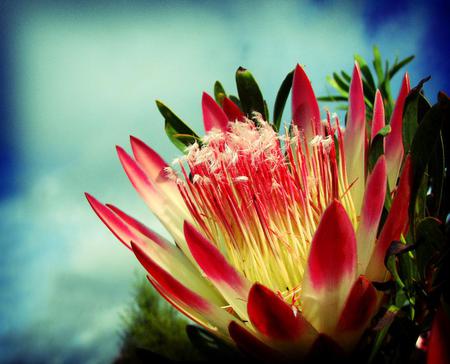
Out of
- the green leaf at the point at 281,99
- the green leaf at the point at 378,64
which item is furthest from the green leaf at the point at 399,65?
the green leaf at the point at 281,99

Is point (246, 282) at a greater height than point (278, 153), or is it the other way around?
point (278, 153)

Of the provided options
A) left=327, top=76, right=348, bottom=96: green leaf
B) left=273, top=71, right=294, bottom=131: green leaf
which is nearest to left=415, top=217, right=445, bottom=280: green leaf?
left=273, top=71, right=294, bottom=131: green leaf

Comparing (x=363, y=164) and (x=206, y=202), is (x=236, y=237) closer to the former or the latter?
(x=206, y=202)

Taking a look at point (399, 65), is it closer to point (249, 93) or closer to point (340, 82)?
point (340, 82)

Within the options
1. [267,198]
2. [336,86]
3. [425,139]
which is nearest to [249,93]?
[267,198]

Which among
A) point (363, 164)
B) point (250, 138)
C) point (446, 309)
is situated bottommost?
point (446, 309)

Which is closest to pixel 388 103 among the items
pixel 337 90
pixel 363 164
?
pixel 337 90

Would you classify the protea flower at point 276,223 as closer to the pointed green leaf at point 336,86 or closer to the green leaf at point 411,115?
the green leaf at point 411,115
